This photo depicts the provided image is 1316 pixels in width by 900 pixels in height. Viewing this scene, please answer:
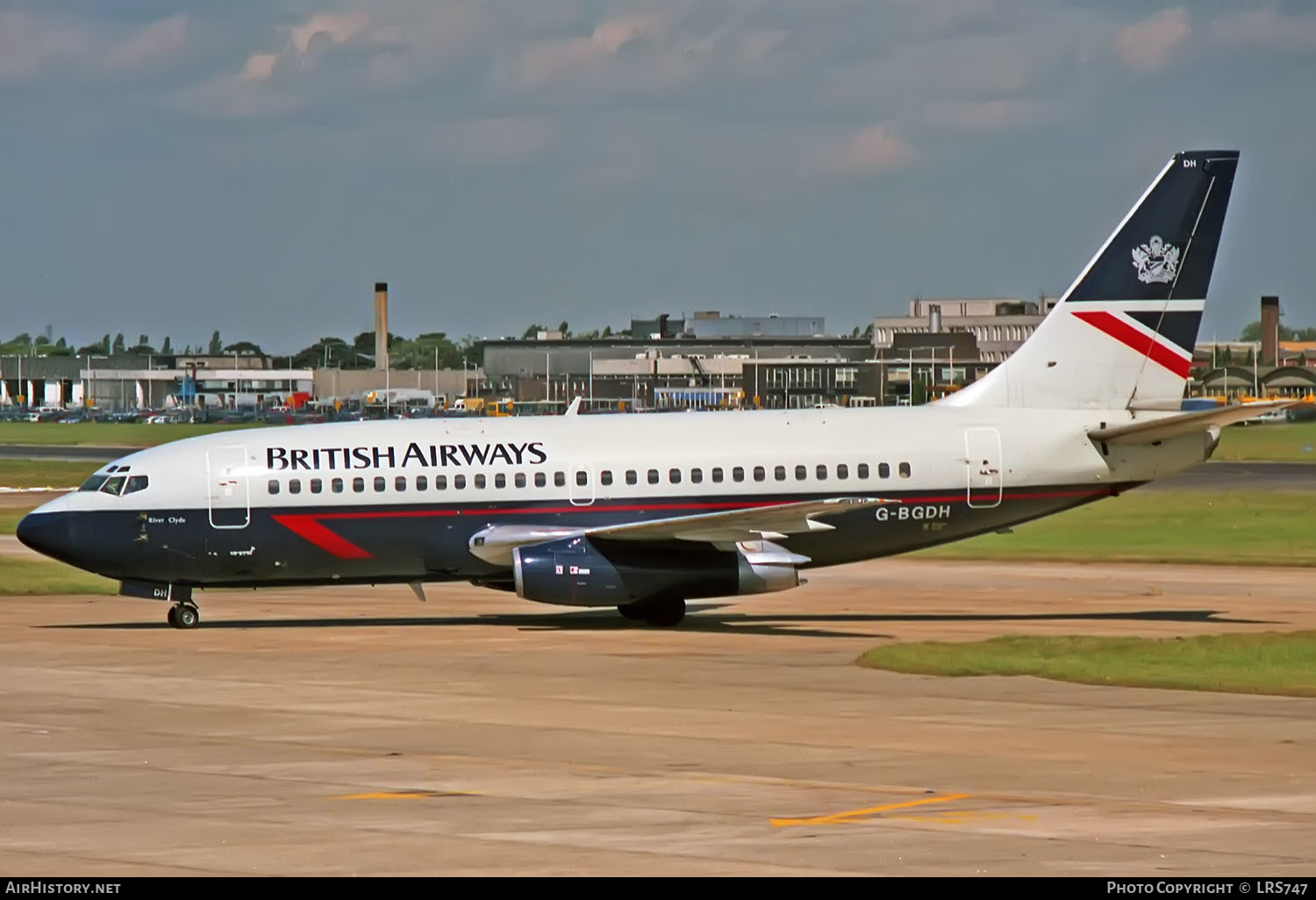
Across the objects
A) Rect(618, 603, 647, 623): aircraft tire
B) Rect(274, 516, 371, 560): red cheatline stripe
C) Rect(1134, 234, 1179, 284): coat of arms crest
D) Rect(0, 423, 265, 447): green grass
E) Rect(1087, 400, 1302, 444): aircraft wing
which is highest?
Rect(1134, 234, 1179, 284): coat of arms crest

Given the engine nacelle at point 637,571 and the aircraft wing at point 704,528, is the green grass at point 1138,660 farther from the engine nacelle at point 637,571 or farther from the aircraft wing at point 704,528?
the engine nacelle at point 637,571

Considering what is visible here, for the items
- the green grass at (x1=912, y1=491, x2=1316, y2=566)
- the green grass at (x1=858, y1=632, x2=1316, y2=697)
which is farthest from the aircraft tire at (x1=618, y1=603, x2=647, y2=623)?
the green grass at (x1=912, y1=491, x2=1316, y2=566)

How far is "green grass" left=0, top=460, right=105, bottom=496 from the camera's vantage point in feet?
297

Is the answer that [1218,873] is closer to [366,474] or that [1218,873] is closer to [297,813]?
[297,813]

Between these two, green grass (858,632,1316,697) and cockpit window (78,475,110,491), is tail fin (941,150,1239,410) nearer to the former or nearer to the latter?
green grass (858,632,1316,697)

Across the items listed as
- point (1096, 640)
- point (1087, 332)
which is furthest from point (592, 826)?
point (1087, 332)

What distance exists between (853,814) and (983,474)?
779 inches

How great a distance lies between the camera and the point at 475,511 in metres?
36.3

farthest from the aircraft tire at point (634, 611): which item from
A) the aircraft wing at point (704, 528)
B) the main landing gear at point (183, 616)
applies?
the main landing gear at point (183, 616)

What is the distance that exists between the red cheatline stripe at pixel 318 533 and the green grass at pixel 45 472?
55071 mm

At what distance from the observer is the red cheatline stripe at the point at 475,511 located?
118ft

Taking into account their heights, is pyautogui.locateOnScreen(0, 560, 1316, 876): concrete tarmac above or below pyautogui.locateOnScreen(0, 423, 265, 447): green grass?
below

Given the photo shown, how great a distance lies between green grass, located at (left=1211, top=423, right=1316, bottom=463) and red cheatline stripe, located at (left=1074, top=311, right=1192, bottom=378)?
63.5 meters
